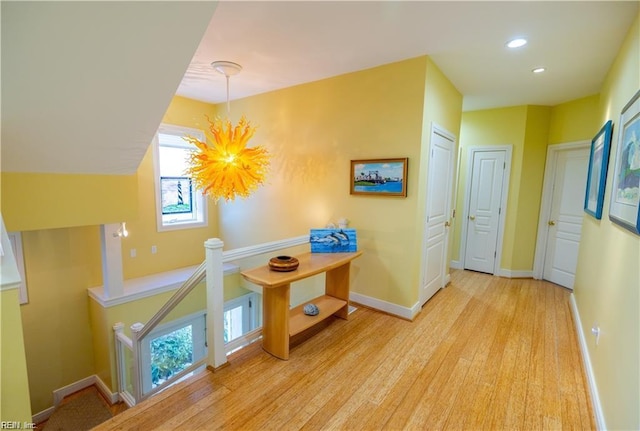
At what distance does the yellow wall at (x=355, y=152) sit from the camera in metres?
3.06

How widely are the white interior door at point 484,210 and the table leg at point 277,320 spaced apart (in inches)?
153

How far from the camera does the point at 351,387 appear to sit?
7.00 feet

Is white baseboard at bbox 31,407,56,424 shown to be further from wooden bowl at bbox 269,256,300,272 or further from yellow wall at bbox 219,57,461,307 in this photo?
wooden bowl at bbox 269,256,300,272

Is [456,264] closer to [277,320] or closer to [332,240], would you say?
[332,240]

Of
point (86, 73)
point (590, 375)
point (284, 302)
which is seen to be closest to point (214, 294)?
point (284, 302)

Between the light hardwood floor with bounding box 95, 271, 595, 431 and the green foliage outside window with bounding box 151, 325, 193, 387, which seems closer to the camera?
the light hardwood floor with bounding box 95, 271, 595, 431

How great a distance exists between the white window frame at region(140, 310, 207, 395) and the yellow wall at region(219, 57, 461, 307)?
1.83 meters

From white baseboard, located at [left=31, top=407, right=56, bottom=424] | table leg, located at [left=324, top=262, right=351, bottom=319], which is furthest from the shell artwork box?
white baseboard, located at [left=31, top=407, right=56, bottom=424]

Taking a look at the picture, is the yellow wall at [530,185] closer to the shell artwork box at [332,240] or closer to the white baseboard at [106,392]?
the shell artwork box at [332,240]

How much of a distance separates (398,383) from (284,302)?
3.48ft

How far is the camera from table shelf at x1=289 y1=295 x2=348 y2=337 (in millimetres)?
2563

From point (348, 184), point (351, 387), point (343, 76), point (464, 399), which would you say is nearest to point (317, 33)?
point (343, 76)

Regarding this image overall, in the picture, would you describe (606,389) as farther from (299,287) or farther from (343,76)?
(343,76)

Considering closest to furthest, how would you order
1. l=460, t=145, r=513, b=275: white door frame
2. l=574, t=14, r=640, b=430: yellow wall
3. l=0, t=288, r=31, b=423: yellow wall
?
l=0, t=288, r=31, b=423: yellow wall < l=574, t=14, r=640, b=430: yellow wall < l=460, t=145, r=513, b=275: white door frame
